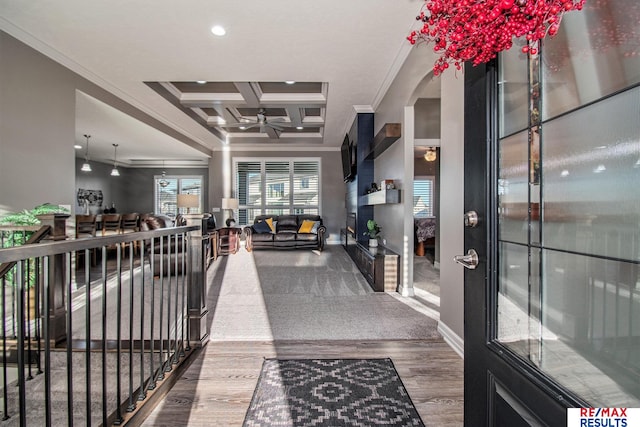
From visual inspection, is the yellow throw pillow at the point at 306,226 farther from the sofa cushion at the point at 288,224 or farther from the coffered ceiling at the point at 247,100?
the coffered ceiling at the point at 247,100

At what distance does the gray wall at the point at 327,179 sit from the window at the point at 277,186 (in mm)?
186

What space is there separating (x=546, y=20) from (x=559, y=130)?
0.88ft

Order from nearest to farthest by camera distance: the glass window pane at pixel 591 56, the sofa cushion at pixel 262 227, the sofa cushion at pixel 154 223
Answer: the glass window pane at pixel 591 56 → the sofa cushion at pixel 154 223 → the sofa cushion at pixel 262 227

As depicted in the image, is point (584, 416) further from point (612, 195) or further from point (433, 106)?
point (433, 106)

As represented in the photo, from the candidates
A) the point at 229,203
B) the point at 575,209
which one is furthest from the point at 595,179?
the point at 229,203

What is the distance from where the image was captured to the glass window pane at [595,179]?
0.61 metres

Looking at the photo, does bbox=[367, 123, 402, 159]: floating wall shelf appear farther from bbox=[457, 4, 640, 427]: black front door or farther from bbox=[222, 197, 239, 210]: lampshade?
bbox=[222, 197, 239, 210]: lampshade

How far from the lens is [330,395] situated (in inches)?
65.5

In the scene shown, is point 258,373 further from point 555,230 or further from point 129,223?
point 129,223

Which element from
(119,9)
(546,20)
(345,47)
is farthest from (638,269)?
(119,9)

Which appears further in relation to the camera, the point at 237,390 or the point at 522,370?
the point at 237,390

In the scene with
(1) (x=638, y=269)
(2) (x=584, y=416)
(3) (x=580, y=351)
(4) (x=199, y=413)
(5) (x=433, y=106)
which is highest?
(5) (x=433, y=106)

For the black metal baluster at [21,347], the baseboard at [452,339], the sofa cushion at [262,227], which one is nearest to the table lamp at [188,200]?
the sofa cushion at [262,227]

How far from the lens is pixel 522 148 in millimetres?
878
